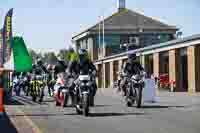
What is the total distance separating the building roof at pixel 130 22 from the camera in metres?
93.9

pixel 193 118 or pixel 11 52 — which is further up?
pixel 11 52

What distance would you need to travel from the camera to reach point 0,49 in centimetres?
2038

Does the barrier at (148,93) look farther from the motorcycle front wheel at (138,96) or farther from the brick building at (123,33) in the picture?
the brick building at (123,33)

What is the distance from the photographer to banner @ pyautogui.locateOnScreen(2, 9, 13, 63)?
18.7 metres

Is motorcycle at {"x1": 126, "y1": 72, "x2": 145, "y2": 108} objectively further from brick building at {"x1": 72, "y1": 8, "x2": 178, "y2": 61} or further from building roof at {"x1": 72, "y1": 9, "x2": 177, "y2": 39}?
building roof at {"x1": 72, "y1": 9, "x2": 177, "y2": 39}

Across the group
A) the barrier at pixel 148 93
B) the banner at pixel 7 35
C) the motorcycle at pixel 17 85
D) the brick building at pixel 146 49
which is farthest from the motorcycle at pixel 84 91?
the motorcycle at pixel 17 85

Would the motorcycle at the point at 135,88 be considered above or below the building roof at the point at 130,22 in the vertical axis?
below

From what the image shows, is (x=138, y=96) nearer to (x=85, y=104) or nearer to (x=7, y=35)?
(x=85, y=104)

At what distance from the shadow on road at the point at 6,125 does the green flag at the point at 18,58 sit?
3.98 m

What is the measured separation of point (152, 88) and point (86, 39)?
72962 mm

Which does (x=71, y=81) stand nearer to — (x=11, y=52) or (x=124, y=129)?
(x=11, y=52)

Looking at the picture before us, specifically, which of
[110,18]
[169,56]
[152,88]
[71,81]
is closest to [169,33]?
[110,18]

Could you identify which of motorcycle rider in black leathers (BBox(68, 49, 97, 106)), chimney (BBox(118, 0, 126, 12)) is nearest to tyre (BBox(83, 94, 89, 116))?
motorcycle rider in black leathers (BBox(68, 49, 97, 106))

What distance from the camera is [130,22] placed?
9662cm
